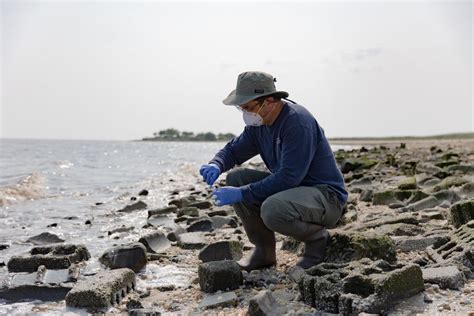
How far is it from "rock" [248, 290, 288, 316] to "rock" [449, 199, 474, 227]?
88.9 inches

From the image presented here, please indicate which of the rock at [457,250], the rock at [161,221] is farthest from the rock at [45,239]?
the rock at [457,250]

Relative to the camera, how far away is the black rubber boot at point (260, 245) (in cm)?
412

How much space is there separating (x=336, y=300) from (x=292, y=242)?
1.72 meters

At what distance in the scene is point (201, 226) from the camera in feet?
21.5

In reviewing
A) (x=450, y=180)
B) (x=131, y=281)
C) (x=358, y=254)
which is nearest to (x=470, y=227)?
(x=358, y=254)

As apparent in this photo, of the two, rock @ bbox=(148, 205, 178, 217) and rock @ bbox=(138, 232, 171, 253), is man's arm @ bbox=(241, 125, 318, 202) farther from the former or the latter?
rock @ bbox=(148, 205, 178, 217)

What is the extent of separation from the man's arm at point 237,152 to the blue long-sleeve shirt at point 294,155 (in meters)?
0.14

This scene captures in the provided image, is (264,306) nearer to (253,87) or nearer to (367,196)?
(253,87)

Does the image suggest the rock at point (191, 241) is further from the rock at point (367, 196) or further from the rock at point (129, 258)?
the rock at point (367, 196)

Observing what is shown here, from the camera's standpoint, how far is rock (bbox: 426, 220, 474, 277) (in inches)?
137

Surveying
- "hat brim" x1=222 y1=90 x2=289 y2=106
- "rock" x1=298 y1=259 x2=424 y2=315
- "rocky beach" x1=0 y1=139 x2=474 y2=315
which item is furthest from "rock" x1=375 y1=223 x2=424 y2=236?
"hat brim" x1=222 y1=90 x2=289 y2=106

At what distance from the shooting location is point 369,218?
19.1 ft

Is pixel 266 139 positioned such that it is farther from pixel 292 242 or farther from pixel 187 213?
pixel 187 213

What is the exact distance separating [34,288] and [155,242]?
65.7 inches
